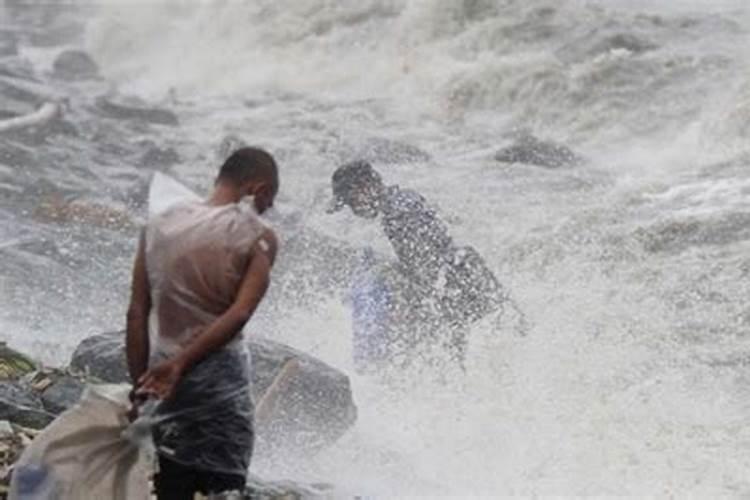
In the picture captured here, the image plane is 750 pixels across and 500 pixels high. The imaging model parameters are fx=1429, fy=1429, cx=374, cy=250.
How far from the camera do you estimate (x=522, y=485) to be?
23.4ft

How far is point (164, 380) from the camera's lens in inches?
152

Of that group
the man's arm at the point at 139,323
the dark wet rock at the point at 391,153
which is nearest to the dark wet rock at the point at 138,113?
the dark wet rock at the point at 391,153

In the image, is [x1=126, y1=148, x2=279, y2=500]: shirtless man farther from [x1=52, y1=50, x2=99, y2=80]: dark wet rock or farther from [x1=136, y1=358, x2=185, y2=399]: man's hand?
[x1=52, y1=50, x2=99, y2=80]: dark wet rock

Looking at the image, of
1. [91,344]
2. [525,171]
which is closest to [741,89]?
[525,171]

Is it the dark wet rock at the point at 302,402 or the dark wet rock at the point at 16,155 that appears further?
the dark wet rock at the point at 16,155

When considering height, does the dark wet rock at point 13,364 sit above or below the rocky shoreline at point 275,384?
above

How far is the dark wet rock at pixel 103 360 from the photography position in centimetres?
706

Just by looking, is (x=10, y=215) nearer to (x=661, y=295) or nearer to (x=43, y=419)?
(x=661, y=295)

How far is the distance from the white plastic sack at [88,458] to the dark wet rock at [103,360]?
310 cm

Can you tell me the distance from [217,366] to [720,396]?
211 inches

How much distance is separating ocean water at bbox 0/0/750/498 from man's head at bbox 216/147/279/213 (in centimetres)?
292

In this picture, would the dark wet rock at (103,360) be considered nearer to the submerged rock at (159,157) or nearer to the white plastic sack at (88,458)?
the white plastic sack at (88,458)

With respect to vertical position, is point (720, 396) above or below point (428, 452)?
below

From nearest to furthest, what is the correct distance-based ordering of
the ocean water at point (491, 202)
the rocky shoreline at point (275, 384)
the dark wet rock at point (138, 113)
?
the rocky shoreline at point (275, 384), the ocean water at point (491, 202), the dark wet rock at point (138, 113)
